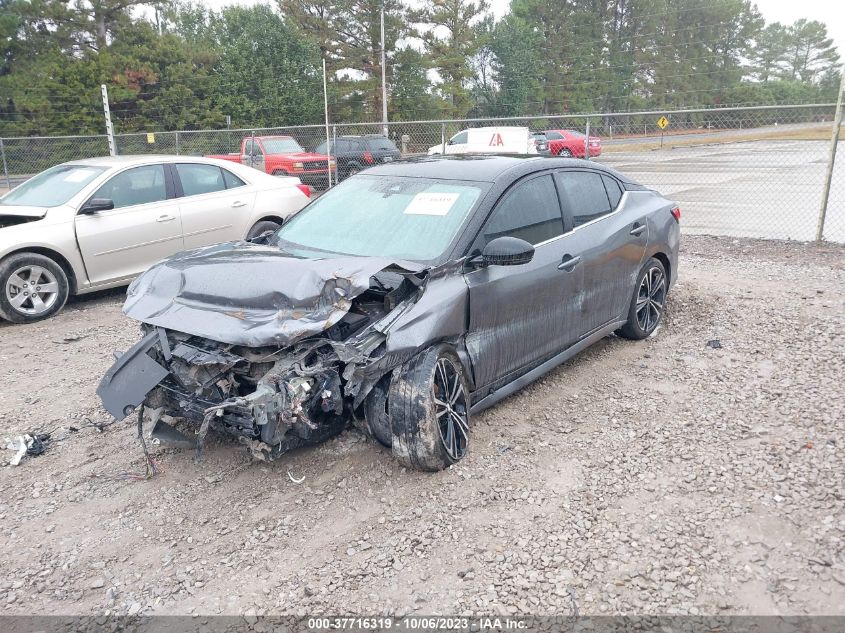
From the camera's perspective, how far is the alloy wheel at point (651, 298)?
18.4 feet

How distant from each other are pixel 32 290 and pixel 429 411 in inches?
212

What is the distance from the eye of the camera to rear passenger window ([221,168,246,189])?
8281 mm

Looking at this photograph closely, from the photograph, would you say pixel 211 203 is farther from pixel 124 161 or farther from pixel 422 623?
pixel 422 623

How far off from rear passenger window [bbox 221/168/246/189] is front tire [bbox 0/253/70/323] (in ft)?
7.17

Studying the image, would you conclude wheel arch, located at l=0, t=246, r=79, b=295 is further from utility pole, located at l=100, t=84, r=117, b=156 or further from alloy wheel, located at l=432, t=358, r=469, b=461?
utility pole, located at l=100, t=84, r=117, b=156

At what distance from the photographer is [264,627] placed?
2.69 metres

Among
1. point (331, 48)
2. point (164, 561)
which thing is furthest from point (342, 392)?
point (331, 48)

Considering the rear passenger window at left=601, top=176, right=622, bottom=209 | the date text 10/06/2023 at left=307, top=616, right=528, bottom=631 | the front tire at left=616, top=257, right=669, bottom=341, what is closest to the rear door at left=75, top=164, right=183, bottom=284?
the rear passenger window at left=601, top=176, right=622, bottom=209

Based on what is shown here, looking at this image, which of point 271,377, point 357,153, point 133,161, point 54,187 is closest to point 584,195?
point 271,377

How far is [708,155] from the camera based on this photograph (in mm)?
18172

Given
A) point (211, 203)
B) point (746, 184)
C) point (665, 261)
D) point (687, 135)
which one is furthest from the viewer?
point (687, 135)

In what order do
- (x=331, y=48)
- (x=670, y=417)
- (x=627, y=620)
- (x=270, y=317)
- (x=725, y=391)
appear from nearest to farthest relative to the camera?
(x=627, y=620), (x=270, y=317), (x=670, y=417), (x=725, y=391), (x=331, y=48)

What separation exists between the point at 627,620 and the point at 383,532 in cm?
118

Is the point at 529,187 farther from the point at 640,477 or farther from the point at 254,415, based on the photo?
the point at 254,415
